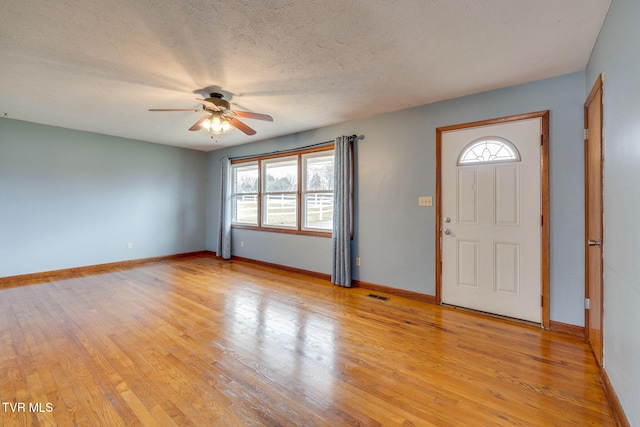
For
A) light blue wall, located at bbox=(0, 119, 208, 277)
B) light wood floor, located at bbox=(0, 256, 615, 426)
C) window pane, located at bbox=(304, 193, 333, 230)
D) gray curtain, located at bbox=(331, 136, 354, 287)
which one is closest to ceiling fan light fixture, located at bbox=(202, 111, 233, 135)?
gray curtain, located at bbox=(331, 136, 354, 287)

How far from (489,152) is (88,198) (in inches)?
252

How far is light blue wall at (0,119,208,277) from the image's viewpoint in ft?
14.1

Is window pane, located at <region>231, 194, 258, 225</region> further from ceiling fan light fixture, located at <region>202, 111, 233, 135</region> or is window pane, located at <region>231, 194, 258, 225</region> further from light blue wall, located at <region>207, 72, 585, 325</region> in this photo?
ceiling fan light fixture, located at <region>202, 111, 233, 135</region>

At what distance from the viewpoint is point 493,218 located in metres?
3.07

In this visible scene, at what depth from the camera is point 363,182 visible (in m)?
4.14

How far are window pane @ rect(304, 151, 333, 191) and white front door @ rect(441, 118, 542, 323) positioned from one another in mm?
1840

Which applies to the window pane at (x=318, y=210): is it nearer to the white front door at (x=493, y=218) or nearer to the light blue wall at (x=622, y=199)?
the white front door at (x=493, y=218)

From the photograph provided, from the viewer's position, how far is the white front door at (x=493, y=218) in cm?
286

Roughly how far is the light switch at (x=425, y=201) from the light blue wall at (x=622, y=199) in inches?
65.2

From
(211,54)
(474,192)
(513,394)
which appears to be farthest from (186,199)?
(513,394)

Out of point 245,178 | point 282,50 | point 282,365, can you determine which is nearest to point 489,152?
point 282,50

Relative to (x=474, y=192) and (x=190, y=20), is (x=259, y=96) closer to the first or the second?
(x=190, y=20)

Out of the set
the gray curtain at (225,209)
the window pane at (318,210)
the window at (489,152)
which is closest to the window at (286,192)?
the window pane at (318,210)

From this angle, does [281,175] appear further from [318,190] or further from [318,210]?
[318,210]
